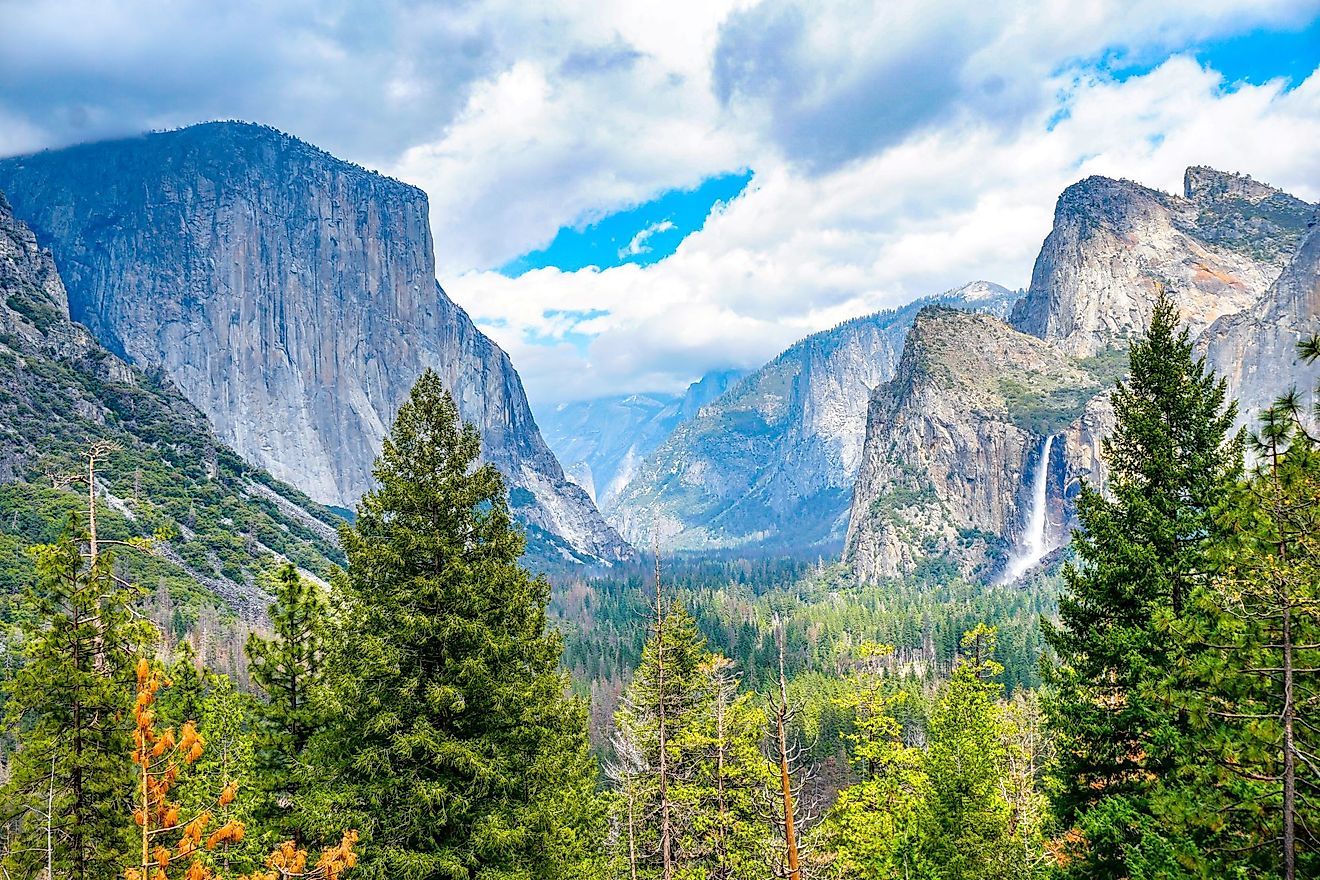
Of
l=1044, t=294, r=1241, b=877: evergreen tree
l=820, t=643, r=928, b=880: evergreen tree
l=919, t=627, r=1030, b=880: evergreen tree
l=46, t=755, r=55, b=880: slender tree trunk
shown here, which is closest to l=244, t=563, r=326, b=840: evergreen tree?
l=46, t=755, r=55, b=880: slender tree trunk

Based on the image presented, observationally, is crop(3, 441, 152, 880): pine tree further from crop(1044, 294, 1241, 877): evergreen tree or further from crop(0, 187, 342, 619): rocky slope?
crop(0, 187, 342, 619): rocky slope

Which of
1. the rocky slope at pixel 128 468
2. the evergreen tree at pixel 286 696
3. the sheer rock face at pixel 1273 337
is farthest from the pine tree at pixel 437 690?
the sheer rock face at pixel 1273 337

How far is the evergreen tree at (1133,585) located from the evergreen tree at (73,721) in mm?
18579

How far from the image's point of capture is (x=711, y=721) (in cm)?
2353

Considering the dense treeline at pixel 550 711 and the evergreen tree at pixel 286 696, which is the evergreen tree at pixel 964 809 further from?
the evergreen tree at pixel 286 696

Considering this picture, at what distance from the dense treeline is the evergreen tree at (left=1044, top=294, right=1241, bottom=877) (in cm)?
6

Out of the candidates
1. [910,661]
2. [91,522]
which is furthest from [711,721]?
[910,661]

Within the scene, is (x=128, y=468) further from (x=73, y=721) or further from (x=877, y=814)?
(x=877, y=814)

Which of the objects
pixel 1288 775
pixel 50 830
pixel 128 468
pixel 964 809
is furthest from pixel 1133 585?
pixel 128 468

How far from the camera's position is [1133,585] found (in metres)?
14.5

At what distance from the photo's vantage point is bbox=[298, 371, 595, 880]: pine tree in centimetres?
1220

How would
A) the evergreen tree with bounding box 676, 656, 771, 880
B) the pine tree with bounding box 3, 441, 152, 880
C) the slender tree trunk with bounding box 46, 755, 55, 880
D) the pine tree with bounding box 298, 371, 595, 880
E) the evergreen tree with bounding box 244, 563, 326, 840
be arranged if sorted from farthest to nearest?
the evergreen tree with bounding box 676, 656, 771, 880, the evergreen tree with bounding box 244, 563, 326, 840, the pine tree with bounding box 3, 441, 152, 880, the pine tree with bounding box 298, 371, 595, 880, the slender tree trunk with bounding box 46, 755, 55, 880

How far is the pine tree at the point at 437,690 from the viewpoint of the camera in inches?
480

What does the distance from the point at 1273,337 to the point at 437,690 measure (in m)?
224
